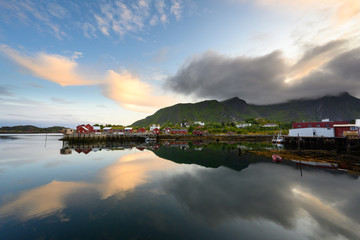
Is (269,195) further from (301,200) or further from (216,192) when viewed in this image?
(216,192)

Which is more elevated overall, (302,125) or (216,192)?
(302,125)

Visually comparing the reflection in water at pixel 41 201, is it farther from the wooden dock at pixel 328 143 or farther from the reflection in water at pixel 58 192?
the wooden dock at pixel 328 143

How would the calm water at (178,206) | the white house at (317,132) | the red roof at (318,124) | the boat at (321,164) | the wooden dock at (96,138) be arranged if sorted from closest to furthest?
the calm water at (178,206), the boat at (321,164), the white house at (317,132), the red roof at (318,124), the wooden dock at (96,138)


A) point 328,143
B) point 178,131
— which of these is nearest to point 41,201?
point 328,143

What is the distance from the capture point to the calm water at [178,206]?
10594 mm

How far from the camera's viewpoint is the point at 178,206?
14.4 m

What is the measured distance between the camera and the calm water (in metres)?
10.6

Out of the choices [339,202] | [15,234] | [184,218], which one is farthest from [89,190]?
[339,202]

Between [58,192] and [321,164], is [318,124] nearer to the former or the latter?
[321,164]

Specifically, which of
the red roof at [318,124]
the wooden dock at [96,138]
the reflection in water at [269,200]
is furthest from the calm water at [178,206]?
the wooden dock at [96,138]

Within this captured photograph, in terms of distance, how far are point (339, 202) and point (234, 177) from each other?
11.6 m

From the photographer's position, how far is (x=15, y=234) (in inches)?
395

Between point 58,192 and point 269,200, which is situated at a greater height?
point 58,192

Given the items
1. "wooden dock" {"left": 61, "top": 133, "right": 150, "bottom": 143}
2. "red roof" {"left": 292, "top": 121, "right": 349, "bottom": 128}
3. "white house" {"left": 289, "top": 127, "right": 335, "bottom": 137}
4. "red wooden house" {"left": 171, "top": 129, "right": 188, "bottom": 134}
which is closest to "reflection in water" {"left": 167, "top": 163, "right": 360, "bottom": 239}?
"white house" {"left": 289, "top": 127, "right": 335, "bottom": 137}
